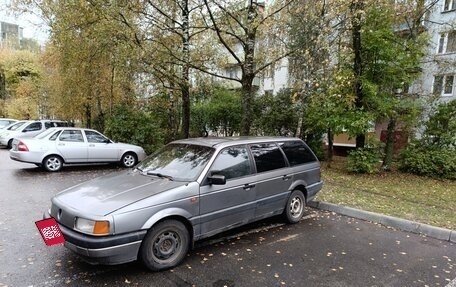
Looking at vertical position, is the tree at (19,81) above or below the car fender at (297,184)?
above

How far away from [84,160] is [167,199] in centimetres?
802

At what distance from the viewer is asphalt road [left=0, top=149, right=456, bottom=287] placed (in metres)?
3.79

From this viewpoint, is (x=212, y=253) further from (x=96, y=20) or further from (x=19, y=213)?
(x=96, y=20)

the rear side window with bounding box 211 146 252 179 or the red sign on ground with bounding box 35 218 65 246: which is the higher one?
the rear side window with bounding box 211 146 252 179

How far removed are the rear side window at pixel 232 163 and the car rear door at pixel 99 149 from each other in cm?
754

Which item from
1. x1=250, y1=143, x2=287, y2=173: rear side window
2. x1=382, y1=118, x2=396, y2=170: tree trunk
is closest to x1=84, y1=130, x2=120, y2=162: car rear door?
x1=250, y1=143, x2=287, y2=173: rear side window

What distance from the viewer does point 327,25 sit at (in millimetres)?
10258

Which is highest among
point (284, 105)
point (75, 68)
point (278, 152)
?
point (75, 68)

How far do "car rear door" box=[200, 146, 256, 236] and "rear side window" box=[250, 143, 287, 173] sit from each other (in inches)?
7.8

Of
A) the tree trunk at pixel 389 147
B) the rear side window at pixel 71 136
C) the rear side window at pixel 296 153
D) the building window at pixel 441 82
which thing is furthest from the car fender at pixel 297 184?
the building window at pixel 441 82

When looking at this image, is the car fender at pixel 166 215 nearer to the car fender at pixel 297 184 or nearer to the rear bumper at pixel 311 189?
the car fender at pixel 297 184

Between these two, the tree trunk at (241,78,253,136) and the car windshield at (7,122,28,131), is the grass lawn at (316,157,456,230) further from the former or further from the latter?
the car windshield at (7,122,28,131)

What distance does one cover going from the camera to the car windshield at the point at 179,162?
459cm

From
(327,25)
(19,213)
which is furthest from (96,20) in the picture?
(327,25)
